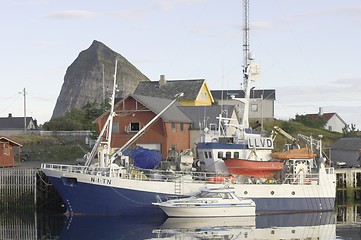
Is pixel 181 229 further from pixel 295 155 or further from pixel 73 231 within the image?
pixel 295 155

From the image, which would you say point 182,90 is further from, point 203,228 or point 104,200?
point 203,228

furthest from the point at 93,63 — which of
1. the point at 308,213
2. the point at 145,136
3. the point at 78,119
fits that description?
the point at 308,213

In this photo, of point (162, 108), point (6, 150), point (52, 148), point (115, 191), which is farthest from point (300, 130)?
point (115, 191)

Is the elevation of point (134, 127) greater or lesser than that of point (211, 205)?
greater

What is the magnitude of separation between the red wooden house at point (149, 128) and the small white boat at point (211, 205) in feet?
39.2

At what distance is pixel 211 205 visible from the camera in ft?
121

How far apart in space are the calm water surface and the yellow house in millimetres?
27229

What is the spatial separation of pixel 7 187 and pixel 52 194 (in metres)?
2.70

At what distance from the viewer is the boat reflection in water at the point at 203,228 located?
107 ft

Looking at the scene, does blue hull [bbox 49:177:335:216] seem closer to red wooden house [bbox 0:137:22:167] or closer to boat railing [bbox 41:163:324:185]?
boat railing [bbox 41:163:324:185]

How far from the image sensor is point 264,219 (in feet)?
126

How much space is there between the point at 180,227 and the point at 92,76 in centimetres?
14329

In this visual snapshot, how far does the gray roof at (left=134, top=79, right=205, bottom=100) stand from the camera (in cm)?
6625

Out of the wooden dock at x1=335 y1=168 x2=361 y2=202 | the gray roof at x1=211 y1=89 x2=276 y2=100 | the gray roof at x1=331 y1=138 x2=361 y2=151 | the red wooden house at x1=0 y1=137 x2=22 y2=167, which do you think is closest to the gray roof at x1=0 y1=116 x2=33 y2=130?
the gray roof at x1=211 y1=89 x2=276 y2=100
